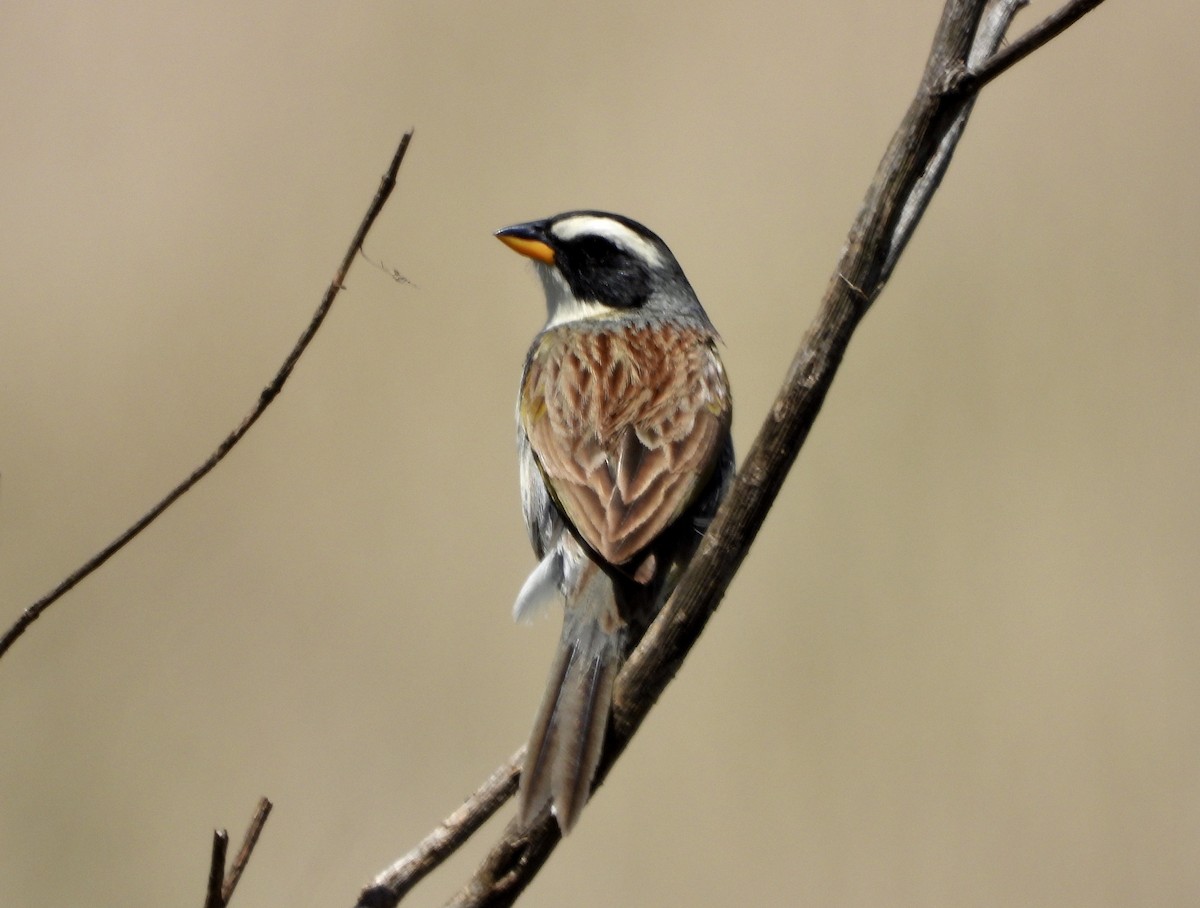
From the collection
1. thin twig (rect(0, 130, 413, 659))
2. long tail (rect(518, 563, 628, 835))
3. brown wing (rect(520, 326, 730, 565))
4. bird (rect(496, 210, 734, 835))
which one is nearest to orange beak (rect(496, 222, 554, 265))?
bird (rect(496, 210, 734, 835))

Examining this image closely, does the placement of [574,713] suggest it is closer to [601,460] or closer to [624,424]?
[601,460]

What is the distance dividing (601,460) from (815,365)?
3.72 ft

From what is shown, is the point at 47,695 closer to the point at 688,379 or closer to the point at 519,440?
the point at 519,440

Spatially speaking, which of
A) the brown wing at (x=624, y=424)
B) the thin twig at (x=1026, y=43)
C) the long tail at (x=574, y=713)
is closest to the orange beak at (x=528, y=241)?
the brown wing at (x=624, y=424)

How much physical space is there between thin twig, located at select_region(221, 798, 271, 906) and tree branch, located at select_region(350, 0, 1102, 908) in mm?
208

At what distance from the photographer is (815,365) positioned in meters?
1.67

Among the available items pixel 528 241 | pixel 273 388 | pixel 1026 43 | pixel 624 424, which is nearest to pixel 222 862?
pixel 273 388

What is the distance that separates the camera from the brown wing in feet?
8.36

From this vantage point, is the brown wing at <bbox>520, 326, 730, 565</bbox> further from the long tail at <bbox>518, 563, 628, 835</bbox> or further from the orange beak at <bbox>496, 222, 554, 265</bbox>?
the orange beak at <bbox>496, 222, 554, 265</bbox>

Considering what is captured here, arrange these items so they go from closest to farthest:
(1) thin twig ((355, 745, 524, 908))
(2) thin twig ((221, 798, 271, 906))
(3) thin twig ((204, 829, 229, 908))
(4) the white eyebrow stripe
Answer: (3) thin twig ((204, 829, 229, 908)) < (2) thin twig ((221, 798, 271, 906)) < (1) thin twig ((355, 745, 524, 908)) < (4) the white eyebrow stripe

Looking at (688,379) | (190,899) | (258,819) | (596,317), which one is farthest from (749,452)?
(190,899)

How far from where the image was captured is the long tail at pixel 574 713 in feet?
6.51

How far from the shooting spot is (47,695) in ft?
16.4

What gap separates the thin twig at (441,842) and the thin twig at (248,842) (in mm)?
181
